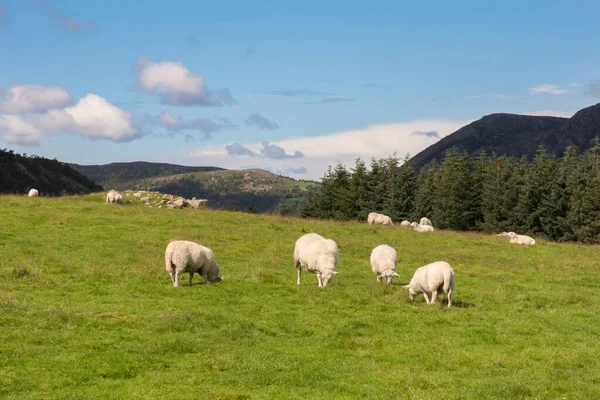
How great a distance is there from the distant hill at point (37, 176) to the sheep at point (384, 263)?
374 feet

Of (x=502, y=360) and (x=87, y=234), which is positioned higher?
(x=87, y=234)

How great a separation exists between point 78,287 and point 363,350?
11.6 m

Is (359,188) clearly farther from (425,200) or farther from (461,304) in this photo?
(461,304)

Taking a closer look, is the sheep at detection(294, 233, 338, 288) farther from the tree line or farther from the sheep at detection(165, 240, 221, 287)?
the tree line

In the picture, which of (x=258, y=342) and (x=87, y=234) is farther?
(x=87, y=234)

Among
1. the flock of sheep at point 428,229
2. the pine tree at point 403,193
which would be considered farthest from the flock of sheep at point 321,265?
the pine tree at point 403,193

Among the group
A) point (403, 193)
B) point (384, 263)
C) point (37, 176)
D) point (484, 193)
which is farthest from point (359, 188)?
point (37, 176)

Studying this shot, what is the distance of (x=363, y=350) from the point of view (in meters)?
15.0

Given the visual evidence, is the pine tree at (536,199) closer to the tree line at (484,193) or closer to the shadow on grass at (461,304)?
the tree line at (484,193)

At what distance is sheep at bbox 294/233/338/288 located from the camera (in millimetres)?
23527

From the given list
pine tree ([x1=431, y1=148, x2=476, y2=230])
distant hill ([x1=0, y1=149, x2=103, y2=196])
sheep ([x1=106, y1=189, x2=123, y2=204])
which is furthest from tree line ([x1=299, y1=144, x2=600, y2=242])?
distant hill ([x1=0, y1=149, x2=103, y2=196])

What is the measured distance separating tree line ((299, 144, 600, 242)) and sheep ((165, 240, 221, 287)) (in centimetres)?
5312

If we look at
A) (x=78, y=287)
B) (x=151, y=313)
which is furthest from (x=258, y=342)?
(x=78, y=287)

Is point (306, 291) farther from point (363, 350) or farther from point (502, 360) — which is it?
point (502, 360)
